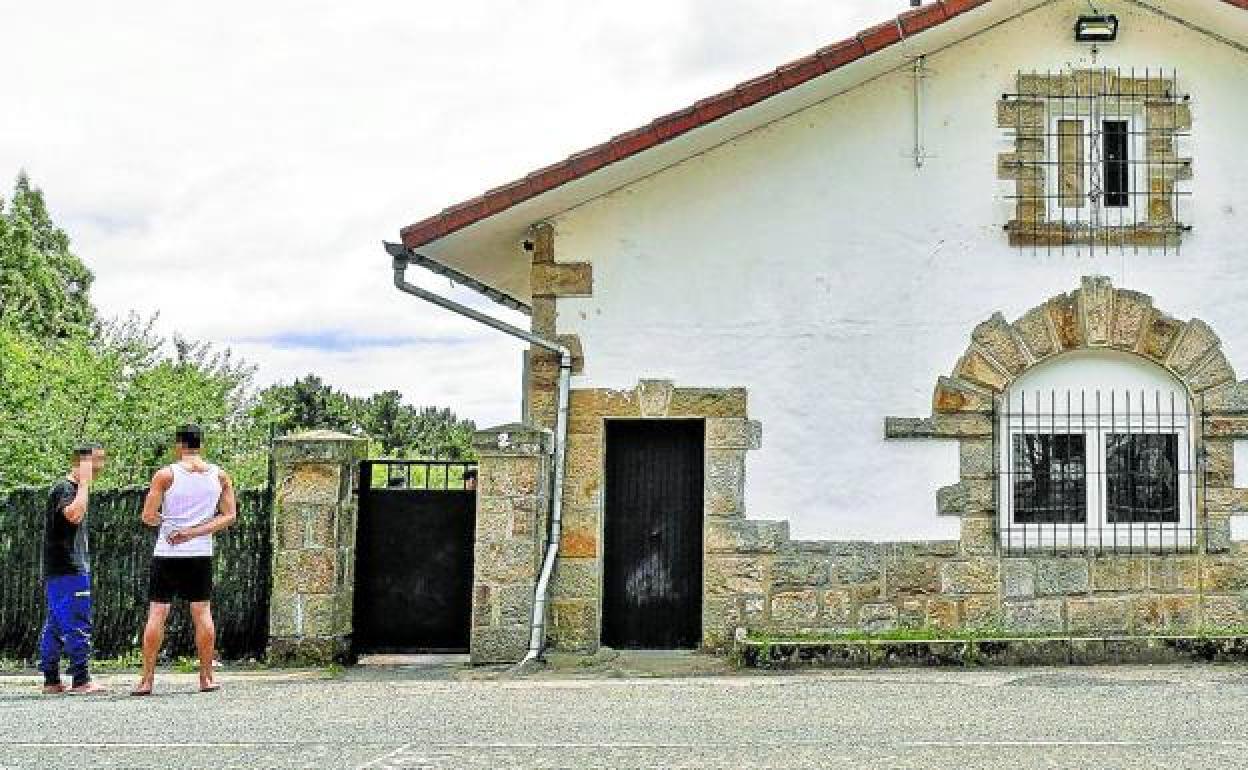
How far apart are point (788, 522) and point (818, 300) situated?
1740 mm

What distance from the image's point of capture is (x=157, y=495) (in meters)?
9.09

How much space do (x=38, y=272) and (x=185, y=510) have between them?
2591 cm

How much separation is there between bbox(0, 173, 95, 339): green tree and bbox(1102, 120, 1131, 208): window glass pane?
902 inches

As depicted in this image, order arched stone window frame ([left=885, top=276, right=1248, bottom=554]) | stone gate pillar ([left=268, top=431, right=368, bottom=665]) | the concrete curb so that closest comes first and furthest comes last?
the concrete curb < stone gate pillar ([left=268, top=431, right=368, bottom=665]) < arched stone window frame ([left=885, top=276, right=1248, bottom=554])

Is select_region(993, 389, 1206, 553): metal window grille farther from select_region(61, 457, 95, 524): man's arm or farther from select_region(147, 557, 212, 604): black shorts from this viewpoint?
select_region(61, 457, 95, 524): man's arm

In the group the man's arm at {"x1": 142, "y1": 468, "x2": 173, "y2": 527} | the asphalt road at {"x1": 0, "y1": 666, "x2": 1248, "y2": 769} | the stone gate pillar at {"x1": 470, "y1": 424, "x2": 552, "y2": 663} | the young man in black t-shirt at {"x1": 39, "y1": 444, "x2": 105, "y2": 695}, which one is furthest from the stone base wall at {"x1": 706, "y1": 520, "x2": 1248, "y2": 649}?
the young man in black t-shirt at {"x1": 39, "y1": 444, "x2": 105, "y2": 695}

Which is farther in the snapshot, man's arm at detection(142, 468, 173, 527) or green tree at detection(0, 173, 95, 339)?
green tree at detection(0, 173, 95, 339)

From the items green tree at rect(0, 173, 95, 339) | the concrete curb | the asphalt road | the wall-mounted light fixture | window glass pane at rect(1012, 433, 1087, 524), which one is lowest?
the asphalt road

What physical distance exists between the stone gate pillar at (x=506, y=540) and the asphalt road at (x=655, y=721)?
0.43 metres

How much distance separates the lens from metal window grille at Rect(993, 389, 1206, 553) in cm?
1131

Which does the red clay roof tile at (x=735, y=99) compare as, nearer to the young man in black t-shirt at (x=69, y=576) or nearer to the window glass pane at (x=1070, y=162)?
the window glass pane at (x=1070, y=162)

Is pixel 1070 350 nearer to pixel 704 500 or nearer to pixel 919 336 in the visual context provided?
pixel 919 336

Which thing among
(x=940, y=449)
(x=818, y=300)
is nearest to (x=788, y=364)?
(x=818, y=300)

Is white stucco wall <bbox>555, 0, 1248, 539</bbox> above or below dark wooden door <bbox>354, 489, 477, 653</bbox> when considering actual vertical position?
above
